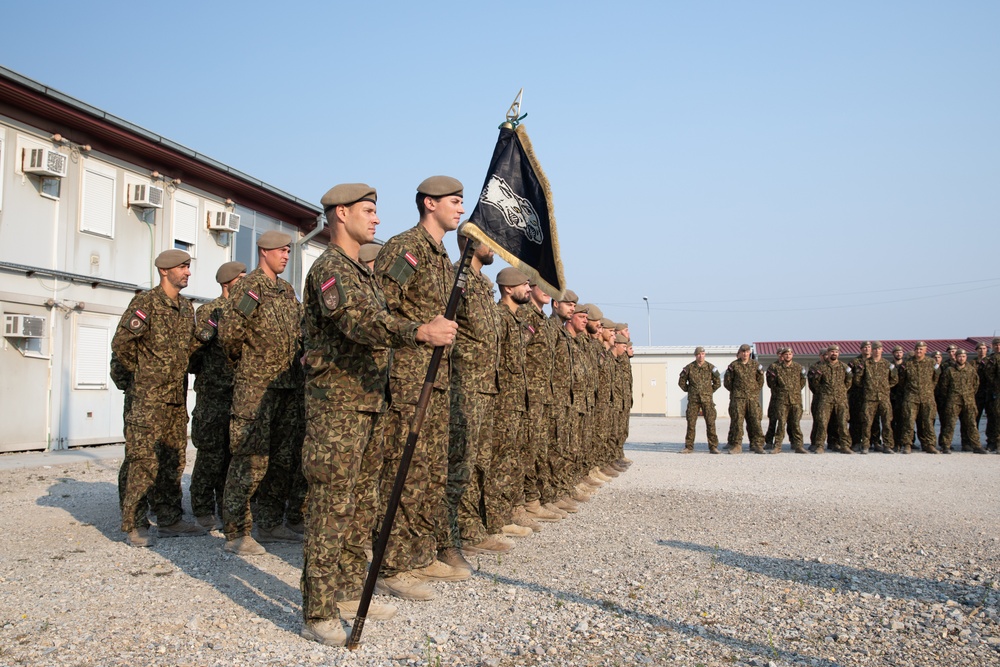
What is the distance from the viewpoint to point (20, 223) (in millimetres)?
13742

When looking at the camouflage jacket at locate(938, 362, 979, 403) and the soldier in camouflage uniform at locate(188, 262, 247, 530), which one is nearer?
the soldier in camouflage uniform at locate(188, 262, 247, 530)

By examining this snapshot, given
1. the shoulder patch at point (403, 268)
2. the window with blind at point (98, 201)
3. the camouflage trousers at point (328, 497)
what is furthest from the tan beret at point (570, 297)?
the window with blind at point (98, 201)

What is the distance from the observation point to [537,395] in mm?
7418

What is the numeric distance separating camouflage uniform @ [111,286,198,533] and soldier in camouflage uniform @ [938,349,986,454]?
15.8 meters

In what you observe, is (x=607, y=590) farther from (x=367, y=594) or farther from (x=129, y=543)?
(x=129, y=543)

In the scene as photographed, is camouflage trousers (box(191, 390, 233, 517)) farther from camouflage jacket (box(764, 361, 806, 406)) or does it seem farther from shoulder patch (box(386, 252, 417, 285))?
camouflage jacket (box(764, 361, 806, 406))

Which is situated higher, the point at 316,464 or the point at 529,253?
the point at 529,253

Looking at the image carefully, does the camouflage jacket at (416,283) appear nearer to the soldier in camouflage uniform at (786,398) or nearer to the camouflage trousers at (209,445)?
the camouflage trousers at (209,445)

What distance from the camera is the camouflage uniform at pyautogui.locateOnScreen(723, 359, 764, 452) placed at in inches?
687

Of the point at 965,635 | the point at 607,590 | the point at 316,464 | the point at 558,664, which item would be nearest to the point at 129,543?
the point at 316,464

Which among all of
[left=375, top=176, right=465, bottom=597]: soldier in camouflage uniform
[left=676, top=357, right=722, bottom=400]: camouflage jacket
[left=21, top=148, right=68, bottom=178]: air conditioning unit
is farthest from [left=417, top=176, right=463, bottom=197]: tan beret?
[left=676, top=357, right=722, bottom=400]: camouflage jacket

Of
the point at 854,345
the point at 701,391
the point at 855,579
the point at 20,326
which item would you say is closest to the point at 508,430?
the point at 855,579

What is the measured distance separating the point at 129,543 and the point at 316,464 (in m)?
3.22

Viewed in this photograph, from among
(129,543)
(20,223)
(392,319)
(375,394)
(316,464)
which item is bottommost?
(129,543)
